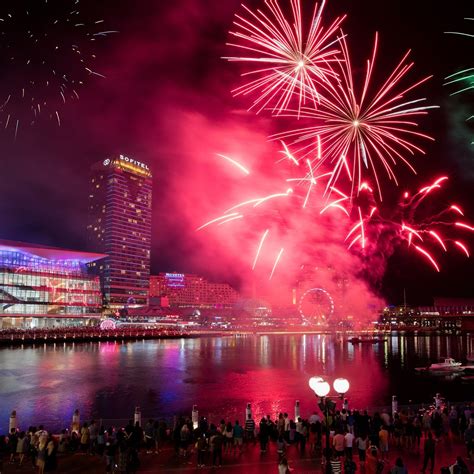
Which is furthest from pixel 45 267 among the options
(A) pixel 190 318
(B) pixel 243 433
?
(B) pixel 243 433

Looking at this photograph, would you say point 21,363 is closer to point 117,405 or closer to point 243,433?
point 117,405

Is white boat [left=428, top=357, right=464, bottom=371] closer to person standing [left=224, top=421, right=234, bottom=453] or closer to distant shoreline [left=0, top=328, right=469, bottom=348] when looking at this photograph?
person standing [left=224, top=421, right=234, bottom=453]

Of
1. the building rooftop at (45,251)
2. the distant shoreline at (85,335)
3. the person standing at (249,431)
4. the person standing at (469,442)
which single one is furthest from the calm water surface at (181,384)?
the building rooftop at (45,251)

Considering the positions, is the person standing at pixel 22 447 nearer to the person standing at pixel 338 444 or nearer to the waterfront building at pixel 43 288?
the person standing at pixel 338 444

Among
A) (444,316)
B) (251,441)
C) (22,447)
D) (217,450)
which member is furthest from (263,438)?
(444,316)

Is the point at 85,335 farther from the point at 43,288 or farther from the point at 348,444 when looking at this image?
the point at 348,444

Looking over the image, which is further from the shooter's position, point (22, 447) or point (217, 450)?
point (22, 447)
